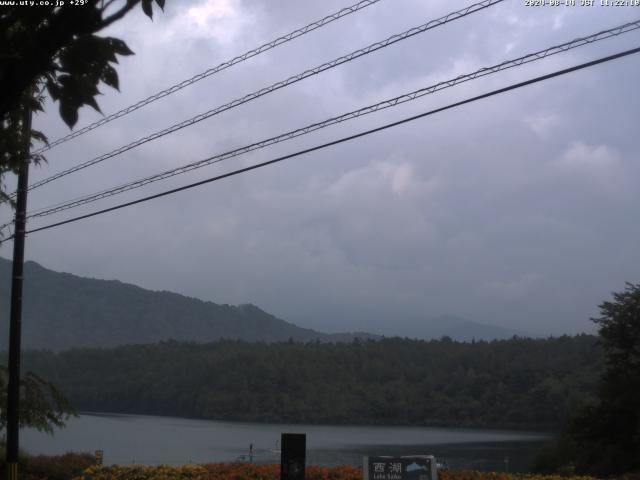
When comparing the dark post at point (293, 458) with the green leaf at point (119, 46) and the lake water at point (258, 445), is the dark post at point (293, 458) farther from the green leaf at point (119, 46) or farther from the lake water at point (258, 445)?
the lake water at point (258, 445)

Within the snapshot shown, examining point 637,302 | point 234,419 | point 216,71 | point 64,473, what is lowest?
point 234,419

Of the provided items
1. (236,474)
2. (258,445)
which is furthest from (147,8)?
(258,445)

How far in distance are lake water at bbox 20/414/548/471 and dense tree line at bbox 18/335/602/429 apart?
4.66m

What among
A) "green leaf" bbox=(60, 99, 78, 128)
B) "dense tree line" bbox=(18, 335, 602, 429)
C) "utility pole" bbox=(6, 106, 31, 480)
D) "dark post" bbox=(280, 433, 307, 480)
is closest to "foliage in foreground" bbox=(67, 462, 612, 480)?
"utility pole" bbox=(6, 106, 31, 480)

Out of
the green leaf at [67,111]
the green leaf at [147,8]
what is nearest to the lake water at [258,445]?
the green leaf at [67,111]

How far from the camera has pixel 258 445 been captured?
165 feet

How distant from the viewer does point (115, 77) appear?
4.37 metres

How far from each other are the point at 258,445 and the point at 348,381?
3611 cm

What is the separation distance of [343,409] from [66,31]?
7707cm

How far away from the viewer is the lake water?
33666mm

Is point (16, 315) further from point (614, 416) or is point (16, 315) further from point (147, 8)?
point (614, 416)

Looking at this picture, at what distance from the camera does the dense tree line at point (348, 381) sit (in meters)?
65.7

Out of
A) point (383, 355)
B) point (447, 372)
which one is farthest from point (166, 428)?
point (383, 355)

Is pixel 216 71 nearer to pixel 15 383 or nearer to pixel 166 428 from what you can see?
pixel 15 383
